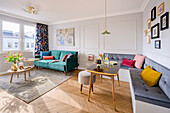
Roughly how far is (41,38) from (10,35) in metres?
1.46

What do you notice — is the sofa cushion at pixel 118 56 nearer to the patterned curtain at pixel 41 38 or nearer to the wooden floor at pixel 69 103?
the wooden floor at pixel 69 103

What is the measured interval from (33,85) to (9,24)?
11.0ft

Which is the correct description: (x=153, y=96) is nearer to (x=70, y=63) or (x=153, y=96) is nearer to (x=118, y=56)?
(x=118, y=56)

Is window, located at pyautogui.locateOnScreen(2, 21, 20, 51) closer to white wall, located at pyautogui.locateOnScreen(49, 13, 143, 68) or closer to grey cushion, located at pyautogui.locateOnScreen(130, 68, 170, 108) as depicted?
white wall, located at pyautogui.locateOnScreen(49, 13, 143, 68)

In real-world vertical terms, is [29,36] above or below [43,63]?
above

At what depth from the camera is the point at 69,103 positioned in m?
2.07

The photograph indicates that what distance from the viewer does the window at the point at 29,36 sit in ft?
16.2

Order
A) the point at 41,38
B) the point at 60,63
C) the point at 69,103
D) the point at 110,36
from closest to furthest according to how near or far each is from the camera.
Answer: the point at 69,103 → the point at 60,63 → the point at 110,36 → the point at 41,38

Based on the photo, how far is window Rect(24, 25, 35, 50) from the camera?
494cm

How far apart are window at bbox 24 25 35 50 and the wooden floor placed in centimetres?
308

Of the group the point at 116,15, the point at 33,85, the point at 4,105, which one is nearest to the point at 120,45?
the point at 116,15

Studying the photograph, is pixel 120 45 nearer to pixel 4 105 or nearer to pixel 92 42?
pixel 92 42

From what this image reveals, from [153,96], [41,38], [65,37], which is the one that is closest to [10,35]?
[41,38]

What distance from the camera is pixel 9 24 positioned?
4.26 meters
